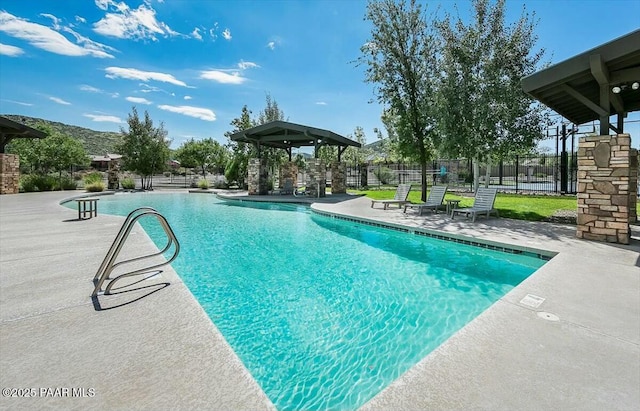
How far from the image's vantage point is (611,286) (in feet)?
12.4

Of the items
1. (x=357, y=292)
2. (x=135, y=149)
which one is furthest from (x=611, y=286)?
(x=135, y=149)

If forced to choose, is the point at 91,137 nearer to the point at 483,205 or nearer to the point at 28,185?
the point at 28,185

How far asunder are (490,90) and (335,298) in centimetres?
997

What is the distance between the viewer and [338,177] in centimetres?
2059

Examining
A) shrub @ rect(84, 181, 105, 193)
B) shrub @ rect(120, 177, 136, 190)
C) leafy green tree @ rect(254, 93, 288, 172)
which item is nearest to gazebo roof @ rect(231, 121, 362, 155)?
leafy green tree @ rect(254, 93, 288, 172)

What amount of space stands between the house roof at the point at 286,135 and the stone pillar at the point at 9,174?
12803 mm

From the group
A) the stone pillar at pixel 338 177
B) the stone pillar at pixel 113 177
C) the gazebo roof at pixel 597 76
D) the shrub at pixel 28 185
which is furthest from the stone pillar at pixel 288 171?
the gazebo roof at pixel 597 76

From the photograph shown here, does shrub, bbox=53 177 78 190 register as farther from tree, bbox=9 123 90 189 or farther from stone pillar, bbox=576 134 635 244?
stone pillar, bbox=576 134 635 244

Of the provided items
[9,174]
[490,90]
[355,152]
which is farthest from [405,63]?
[355,152]

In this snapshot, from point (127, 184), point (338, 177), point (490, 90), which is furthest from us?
point (127, 184)

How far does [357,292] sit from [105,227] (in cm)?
696

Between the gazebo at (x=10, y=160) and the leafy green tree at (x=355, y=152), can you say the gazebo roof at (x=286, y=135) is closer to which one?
the gazebo at (x=10, y=160)

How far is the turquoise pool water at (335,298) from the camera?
285 cm

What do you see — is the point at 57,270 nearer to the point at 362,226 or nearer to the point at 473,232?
the point at 362,226
